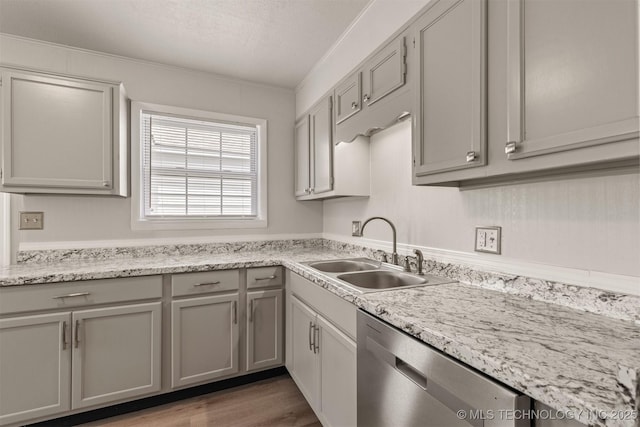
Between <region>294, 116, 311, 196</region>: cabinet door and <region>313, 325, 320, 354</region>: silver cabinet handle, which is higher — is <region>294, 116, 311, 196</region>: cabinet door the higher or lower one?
the higher one

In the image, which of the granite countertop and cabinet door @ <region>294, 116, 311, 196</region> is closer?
the granite countertop

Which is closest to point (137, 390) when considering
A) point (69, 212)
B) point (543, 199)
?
point (69, 212)

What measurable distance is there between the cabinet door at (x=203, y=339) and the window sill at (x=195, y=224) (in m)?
0.76

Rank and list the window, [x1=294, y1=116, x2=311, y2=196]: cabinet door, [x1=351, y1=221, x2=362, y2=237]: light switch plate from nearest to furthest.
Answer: [x1=351, y1=221, x2=362, y2=237]: light switch plate
the window
[x1=294, y1=116, x2=311, y2=196]: cabinet door

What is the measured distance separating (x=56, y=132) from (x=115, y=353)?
4.77 feet

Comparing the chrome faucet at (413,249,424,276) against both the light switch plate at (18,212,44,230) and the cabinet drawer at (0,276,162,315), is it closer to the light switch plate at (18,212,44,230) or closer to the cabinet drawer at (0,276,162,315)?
the cabinet drawer at (0,276,162,315)

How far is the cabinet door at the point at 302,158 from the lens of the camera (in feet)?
8.70

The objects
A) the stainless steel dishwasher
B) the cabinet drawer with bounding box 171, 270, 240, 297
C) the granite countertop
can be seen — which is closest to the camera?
the granite countertop

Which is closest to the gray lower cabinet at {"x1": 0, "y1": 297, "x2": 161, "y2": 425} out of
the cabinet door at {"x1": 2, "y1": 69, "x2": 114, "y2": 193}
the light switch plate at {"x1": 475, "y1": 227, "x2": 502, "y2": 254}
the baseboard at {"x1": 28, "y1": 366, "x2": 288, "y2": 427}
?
the baseboard at {"x1": 28, "y1": 366, "x2": 288, "y2": 427}

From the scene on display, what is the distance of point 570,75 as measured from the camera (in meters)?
0.84

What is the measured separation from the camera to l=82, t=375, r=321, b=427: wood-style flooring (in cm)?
186

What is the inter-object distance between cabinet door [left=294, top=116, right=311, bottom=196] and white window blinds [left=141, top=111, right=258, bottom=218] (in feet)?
1.30

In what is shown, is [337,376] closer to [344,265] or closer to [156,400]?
[344,265]

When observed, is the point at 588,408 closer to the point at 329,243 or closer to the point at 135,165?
the point at 329,243
